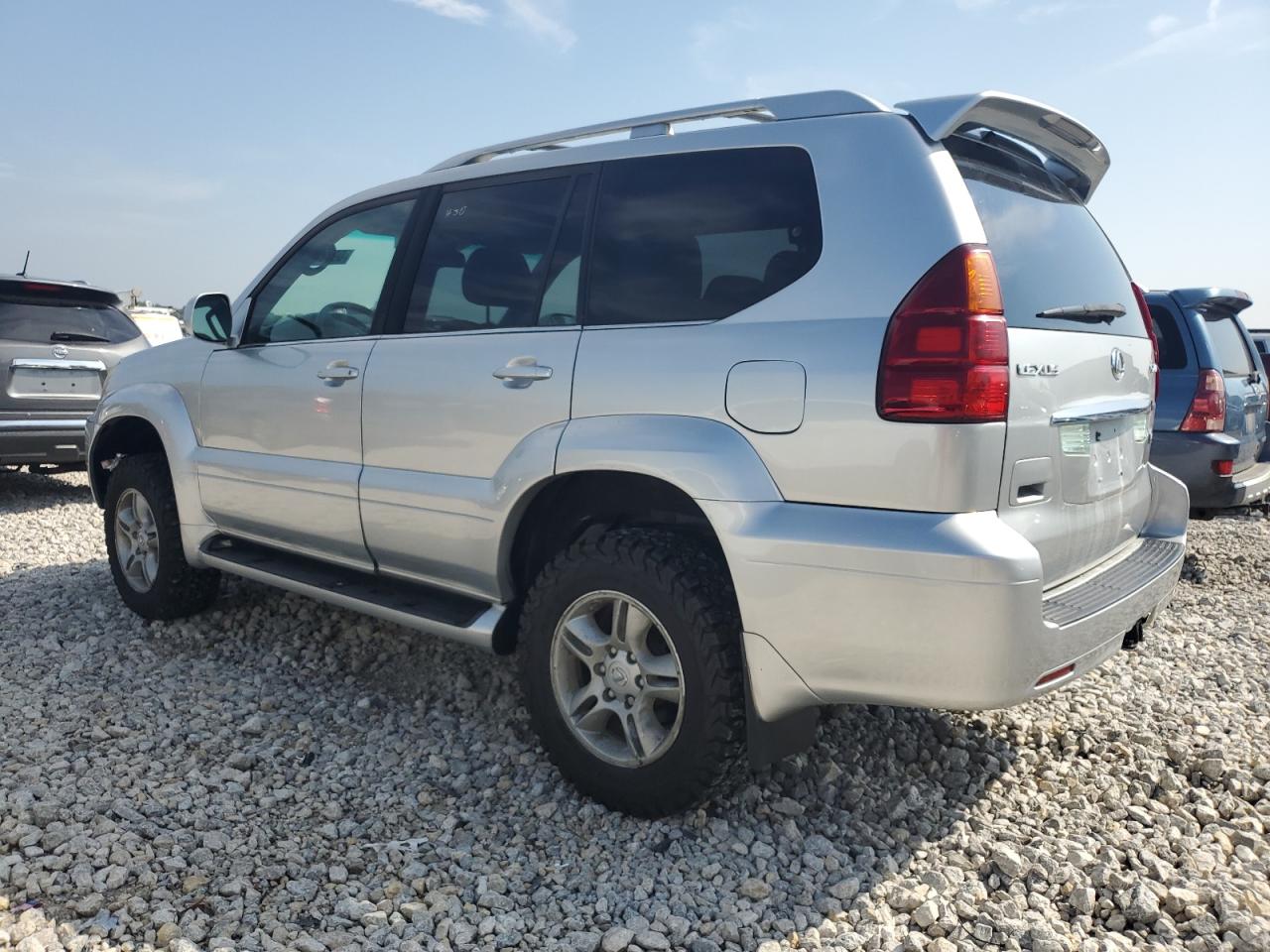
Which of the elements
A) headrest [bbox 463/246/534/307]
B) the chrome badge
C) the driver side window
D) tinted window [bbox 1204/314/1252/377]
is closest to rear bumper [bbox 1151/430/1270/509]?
tinted window [bbox 1204/314/1252/377]

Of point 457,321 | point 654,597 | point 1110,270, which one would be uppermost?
Result: point 1110,270

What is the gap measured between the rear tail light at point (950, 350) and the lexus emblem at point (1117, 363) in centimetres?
70

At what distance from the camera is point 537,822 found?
Answer: 284cm

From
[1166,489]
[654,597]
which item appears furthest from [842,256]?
[1166,489]

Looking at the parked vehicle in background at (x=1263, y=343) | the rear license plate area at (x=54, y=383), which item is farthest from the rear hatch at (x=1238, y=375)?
the rear license plate area at (x=54, y=383)

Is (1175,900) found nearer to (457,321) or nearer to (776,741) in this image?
(776,741)

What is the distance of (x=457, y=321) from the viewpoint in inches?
127

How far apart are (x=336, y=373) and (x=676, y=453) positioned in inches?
61.6

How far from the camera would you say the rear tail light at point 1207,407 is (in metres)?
5.46

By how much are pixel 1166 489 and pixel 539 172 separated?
7.66ft

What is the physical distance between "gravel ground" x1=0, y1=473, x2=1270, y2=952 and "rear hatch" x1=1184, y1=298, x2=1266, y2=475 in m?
1.91

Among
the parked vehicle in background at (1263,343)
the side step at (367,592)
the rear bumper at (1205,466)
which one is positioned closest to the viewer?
the side step at (367,592)

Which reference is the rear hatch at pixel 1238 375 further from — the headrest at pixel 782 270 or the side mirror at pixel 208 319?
the side mirror at pixel 208 319

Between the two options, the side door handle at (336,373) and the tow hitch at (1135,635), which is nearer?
the tow hitch at (1135,635)
